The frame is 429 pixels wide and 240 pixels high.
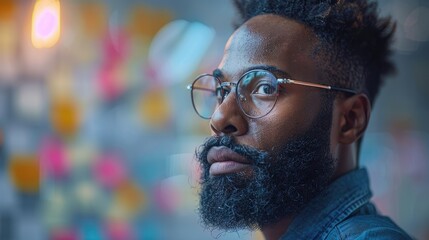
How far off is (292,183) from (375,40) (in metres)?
0.62

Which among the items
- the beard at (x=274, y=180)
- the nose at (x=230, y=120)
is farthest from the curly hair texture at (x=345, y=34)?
the nose at (x=230, y=120)

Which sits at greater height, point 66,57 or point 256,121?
point 66,57

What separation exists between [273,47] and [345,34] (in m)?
0.26

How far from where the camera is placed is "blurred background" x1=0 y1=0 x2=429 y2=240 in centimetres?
336

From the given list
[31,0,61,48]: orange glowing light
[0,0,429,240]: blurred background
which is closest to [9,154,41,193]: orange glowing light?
[0,0,429,240]: blurred background

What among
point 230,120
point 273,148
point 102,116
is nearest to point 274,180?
point 273,148

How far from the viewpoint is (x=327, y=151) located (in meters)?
1.93

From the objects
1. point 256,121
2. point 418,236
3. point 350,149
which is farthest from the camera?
point 418,236

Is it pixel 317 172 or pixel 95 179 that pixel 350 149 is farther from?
pixel 95 179

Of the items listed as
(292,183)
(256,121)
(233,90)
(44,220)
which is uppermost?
(44,220)

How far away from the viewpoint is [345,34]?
6.61 feet

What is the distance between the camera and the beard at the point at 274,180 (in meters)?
1.85

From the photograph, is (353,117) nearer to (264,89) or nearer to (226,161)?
(264,89)

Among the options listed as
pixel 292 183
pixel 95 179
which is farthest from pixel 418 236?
pixel 292 183
